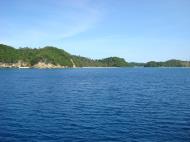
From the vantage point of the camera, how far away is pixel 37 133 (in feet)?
125

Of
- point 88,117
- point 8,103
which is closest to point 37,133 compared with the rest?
point 88,117

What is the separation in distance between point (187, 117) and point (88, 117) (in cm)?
1525

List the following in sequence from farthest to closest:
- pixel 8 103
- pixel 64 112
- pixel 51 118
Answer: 1. pixel 8 103
2. pixel 64 112
3. pixel 51 118

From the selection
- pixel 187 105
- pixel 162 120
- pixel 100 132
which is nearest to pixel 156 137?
pixel 100 132

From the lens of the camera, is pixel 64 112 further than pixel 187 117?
Yes

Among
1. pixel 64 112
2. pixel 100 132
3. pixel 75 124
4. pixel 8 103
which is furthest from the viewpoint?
pixel 8 103

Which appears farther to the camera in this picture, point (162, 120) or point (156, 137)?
point (162, 120)

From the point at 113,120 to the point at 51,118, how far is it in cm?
960

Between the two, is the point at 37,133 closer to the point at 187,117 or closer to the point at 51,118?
the point at 51,118

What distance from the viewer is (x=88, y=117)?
157 feet

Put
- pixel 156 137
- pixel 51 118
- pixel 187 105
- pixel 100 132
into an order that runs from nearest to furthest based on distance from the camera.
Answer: pixel 156 137 → pixel 100 132 → pixel 51 118 → pixel 187 105

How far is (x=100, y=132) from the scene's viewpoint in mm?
38562

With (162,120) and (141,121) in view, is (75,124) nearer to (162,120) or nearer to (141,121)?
(141,121)

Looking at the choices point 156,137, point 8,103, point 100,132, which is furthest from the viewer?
point 8,103
